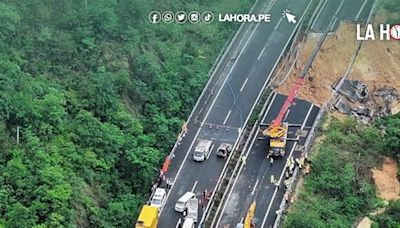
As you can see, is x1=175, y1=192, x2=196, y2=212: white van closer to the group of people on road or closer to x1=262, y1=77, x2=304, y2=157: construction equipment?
the group of people on road

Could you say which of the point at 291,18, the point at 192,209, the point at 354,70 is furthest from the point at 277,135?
the point at 291,18

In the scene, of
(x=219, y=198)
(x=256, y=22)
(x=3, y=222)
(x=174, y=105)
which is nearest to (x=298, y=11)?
(x=256, y=22)

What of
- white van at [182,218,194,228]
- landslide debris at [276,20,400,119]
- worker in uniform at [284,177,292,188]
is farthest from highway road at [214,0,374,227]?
landslide debris at [276,20,400,119]

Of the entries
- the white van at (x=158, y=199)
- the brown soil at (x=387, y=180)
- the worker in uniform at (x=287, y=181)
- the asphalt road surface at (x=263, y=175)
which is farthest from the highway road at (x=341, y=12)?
the white van at (x=158, y=199)

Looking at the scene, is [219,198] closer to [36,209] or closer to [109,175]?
[109,175]

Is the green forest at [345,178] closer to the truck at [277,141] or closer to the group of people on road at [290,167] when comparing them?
the group of people on road at [290,167]
